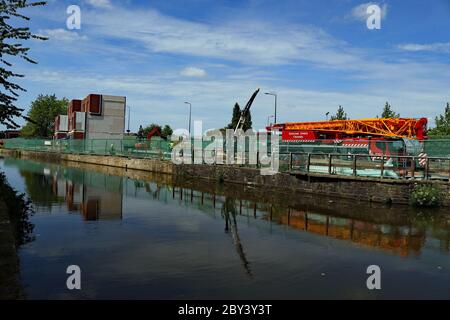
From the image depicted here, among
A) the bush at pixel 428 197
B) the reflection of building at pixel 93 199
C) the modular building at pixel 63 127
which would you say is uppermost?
the modular building at pixel 63 127

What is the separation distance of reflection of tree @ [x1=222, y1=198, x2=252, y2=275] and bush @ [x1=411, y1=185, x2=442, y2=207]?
6948 mm

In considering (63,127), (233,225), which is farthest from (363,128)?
(63,127)

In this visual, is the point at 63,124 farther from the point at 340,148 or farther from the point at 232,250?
the point at 232,250

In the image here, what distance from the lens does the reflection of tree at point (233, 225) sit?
28.7ft

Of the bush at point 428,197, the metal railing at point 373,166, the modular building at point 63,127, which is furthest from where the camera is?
the modular building at point 63,127

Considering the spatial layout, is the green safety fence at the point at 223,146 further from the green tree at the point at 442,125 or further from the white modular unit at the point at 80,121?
the green tree at the point at 442,125

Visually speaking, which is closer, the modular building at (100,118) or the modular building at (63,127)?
the modular building at (100,118)

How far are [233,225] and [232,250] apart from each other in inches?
129

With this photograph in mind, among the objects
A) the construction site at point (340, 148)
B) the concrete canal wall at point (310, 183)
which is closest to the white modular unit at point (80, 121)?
the construction site at point (340, 148)

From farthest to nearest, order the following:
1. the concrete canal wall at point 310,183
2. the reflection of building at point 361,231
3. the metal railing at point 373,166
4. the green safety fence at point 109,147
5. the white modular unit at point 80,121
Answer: the white modular unit at point 80,121 → the green safety fence at point 109,147 → the concrete canal wall at point 310,183 → the metal railing at point 373,166 → the reflection of building at point 361,231

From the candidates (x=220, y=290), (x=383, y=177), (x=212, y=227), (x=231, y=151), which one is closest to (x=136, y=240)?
(x=212, y=227)

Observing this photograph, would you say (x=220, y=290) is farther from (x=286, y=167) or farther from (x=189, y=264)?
(x=286, y=167)

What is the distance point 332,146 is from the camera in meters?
22.7

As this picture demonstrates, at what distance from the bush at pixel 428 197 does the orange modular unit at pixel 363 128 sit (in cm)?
1167
